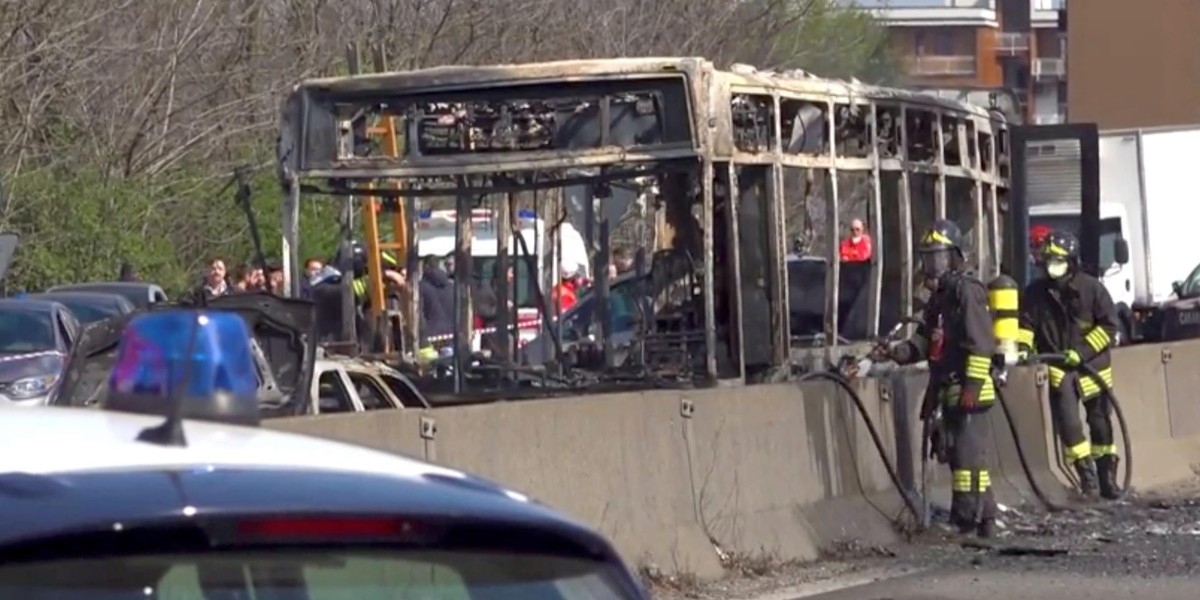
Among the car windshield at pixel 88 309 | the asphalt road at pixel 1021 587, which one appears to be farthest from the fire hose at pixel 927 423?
the car windshield at pixel 88 309

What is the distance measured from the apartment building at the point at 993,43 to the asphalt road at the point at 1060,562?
79.3 m

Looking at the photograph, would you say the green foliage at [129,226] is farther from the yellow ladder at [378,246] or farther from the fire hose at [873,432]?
the fire hose at [873,432]

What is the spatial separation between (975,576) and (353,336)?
5552mm

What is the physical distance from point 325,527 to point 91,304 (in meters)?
20.8

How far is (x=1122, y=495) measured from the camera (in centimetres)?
1620

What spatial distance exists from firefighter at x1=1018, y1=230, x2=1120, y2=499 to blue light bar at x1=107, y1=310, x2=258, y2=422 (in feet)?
40.9

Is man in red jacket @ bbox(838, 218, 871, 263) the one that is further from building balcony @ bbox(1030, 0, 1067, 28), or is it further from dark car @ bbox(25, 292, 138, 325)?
building balcony @ bbox(1030, 0, 1067, 28)

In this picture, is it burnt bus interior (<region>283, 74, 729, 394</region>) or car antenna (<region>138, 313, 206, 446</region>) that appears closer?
car antenna (<region>138, 313, 206, 446</region>)

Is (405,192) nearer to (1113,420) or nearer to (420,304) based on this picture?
(420,304)

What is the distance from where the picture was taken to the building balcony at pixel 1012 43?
9594cm

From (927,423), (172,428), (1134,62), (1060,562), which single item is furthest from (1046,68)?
(172,428)

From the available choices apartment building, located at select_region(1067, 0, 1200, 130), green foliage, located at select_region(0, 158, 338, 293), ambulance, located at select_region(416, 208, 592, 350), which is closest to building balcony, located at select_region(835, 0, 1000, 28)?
apartment building, located at select_region(1067, 0, 1200, 130)

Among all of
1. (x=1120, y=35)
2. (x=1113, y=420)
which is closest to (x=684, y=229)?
(x=1113, y=420)

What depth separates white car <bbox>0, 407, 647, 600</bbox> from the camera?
9.55 feet
